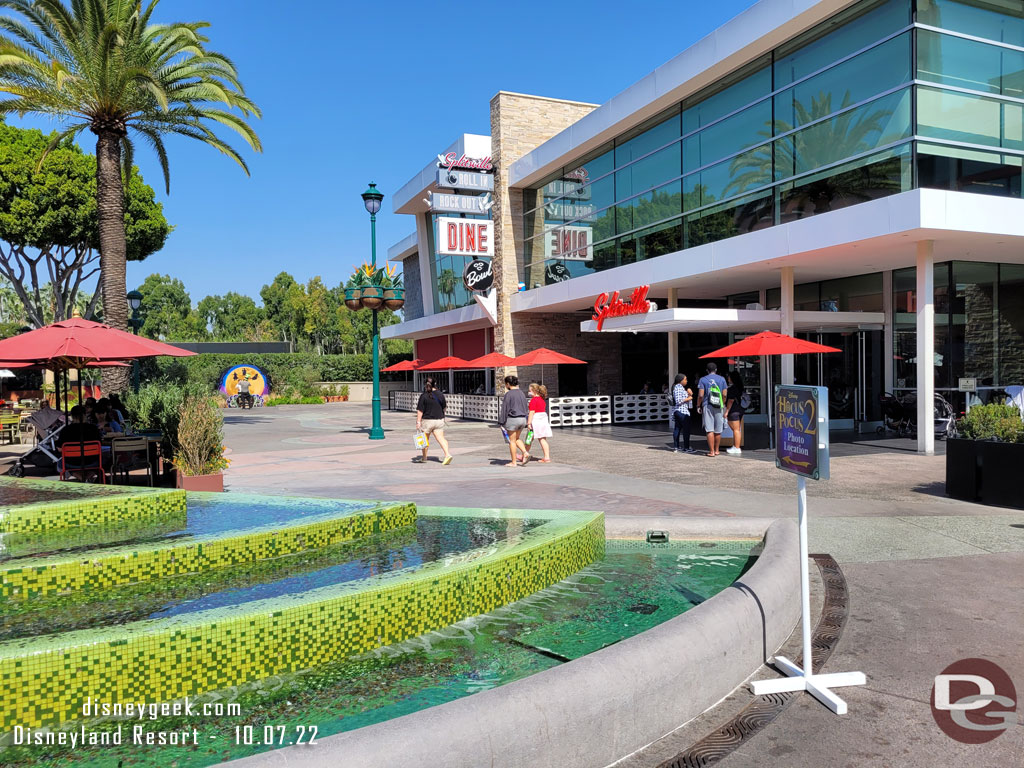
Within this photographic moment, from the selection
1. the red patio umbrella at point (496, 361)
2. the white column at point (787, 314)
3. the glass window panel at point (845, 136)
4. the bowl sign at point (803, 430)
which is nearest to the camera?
the bowl sign at point (803, 430)

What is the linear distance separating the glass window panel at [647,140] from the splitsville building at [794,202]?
2.7 inches

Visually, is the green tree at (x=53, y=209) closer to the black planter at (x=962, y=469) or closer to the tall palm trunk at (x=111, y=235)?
the tall palm trunk at (x=111, y=235)

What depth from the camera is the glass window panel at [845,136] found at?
13648 millimetres

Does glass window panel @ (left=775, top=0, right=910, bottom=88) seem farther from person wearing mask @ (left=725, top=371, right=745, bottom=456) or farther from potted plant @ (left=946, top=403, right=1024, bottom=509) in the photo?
potted plant @ (left=946, top=403, right=1024, bottom=509)

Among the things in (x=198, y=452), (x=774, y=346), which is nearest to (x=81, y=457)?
(x=198, y=452)

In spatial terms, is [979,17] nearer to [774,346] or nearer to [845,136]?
[845,136]

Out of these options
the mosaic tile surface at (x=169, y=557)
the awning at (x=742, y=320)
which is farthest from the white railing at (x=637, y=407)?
the mosaic tile surface at (x=169, y=557)

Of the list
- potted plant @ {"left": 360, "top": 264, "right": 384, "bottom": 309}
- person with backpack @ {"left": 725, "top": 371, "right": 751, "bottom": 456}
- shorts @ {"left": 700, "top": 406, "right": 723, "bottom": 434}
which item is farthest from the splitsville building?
potted plant @ {"left": 360, "top": 264, "right": 384, "bottom": 309}

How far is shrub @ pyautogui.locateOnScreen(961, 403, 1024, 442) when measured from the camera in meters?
9.09

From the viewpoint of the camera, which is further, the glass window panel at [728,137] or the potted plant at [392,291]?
the potted plant at [392,291]

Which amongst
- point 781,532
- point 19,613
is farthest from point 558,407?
point 19,613

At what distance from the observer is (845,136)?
48.5ft

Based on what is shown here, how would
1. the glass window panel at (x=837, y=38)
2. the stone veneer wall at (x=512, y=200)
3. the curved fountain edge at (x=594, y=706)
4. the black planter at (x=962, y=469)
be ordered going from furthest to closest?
the stone veneer wall at (x=512, y=200) → the glass window panel at (x=837, y=38) → the black planter at (x=962, y=469) → the curved fountain edge at (x=594, y=706)

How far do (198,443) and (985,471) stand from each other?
10801mm
